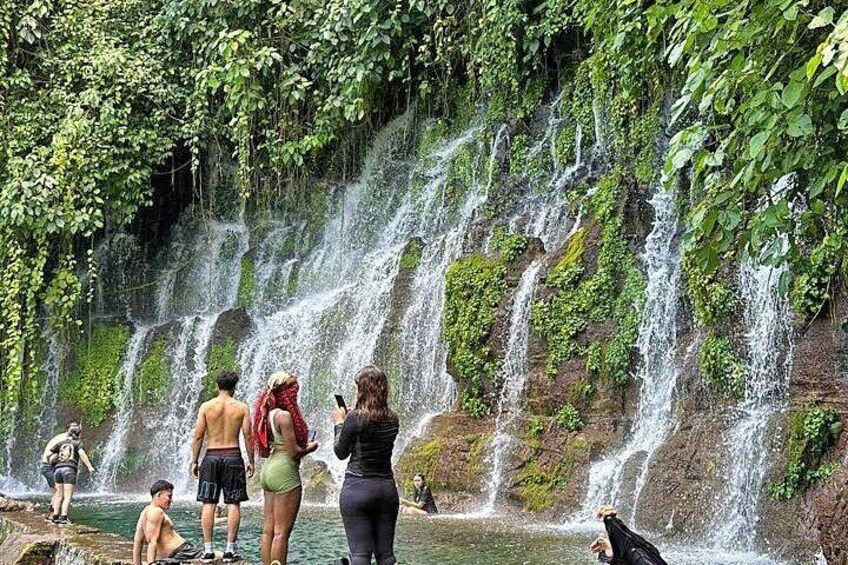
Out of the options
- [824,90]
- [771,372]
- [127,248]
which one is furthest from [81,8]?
[824,90]

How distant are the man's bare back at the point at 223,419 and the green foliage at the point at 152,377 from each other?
11.6 m

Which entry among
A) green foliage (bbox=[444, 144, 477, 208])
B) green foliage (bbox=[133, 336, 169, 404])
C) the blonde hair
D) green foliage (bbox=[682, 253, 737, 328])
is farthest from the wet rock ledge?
green foliage (bbox=[444, 144, 477, 208])

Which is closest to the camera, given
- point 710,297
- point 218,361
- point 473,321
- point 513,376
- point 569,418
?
point 710,297

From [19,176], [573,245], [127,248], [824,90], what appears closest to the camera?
[824,90]

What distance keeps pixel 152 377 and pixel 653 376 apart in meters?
9.83

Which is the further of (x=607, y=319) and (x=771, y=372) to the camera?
(x=607, y=319)

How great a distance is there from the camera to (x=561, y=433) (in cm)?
1321

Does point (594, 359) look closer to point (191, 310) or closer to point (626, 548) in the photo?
point (626, 548)

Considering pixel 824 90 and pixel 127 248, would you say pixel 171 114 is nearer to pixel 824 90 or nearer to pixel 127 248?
pixel 127 248

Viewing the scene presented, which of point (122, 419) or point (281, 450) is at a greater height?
point (122, 419)

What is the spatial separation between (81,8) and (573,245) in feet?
33.8

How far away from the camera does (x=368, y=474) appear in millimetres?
5852

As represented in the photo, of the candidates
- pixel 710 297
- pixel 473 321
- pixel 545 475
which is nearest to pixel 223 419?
pixel 545 475

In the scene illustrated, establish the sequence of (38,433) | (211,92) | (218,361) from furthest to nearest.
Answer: (38,433)
(211,92)
(218,361)
